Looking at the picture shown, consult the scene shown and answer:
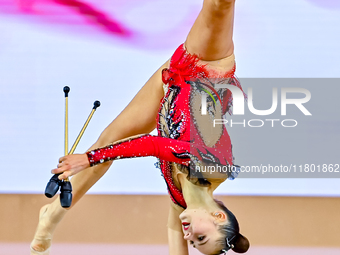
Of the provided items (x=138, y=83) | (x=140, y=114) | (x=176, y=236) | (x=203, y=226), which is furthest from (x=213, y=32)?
(x=138, y=83)

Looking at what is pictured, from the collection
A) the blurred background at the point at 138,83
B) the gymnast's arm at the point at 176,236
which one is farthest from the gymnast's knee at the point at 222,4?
the blurred background at the point at 138,83

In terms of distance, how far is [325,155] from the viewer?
8.93 ft

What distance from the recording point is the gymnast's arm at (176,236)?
1.86 meters

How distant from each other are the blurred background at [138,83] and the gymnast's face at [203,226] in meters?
1.03

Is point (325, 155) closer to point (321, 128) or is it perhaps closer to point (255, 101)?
point (321, 128)

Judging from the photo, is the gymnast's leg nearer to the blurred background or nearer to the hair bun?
the hair bun

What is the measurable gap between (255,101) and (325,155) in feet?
1.72

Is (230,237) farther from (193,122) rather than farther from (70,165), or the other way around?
(70,165)

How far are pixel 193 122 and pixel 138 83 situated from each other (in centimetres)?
109

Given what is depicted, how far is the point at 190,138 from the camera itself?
1.67 metres

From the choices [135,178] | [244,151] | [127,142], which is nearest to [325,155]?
[244,151]

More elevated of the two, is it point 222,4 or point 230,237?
point 222,4

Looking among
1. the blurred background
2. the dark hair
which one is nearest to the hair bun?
the dark hair

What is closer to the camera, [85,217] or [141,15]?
[141,15]
